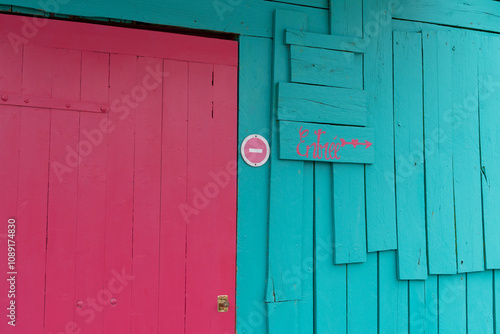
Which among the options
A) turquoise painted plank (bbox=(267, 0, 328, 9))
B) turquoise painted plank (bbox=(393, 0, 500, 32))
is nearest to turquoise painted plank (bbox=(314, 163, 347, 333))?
turquoise painted plank (bbox=(267, 0, 328, 9))

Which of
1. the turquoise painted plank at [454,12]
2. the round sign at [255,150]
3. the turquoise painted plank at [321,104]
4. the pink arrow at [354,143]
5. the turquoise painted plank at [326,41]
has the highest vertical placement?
the turquoise painted plank at [454,12]

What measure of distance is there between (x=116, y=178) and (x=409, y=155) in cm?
178

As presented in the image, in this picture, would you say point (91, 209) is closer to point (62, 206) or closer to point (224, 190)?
point (62, 206)

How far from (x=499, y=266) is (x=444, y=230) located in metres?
0.50

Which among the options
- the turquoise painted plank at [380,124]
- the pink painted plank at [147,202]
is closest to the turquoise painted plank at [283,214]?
the turquoise painted plank at [380,124]

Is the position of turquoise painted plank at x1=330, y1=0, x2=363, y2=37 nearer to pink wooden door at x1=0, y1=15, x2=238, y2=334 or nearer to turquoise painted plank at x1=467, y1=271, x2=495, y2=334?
pink wooden door at x1=0, y1=15, x2=238, y2=334

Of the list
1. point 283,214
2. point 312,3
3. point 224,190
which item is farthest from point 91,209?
point 312,3

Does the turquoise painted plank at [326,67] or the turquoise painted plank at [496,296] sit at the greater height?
the turquoise painted plank at [326,67]

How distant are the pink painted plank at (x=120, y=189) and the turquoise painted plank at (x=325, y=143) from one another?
84 cm

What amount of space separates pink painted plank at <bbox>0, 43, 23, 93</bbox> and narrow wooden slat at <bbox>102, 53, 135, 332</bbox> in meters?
0.30

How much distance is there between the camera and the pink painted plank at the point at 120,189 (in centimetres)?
214

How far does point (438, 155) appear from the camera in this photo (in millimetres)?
2760

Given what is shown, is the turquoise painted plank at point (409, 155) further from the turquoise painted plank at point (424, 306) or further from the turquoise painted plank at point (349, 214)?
the turquoise painted plank at point (349, 214)

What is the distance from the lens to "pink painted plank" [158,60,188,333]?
2227mm
